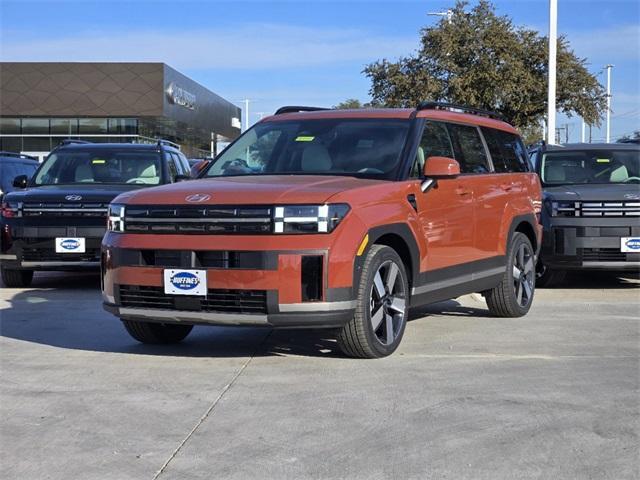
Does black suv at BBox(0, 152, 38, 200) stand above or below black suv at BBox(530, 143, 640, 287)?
above

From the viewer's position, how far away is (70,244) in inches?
367

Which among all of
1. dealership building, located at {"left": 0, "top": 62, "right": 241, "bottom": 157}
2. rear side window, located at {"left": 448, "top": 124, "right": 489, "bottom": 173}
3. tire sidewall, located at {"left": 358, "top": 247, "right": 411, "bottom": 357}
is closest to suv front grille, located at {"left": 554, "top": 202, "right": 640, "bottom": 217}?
rear side window, located at {"left": 448, "top": 124, "right": 489, "bottom": 173}

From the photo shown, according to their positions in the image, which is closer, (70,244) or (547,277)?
(70,244)

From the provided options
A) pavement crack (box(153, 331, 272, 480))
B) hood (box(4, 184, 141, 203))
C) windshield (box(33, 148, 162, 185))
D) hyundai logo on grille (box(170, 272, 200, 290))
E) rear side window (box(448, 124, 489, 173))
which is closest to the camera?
pavement crack (box(153, 331, 272, 480))

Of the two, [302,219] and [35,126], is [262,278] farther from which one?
[35,126]

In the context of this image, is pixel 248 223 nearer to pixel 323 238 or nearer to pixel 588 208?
pixel 323 238

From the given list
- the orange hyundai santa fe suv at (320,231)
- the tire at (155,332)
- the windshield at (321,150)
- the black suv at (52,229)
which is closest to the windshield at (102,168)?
the black suv at (52,229)

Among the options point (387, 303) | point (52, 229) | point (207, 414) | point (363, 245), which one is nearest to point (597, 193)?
point (387, 303)

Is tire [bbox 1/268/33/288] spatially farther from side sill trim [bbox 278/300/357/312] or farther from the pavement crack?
side sill trim [bbox 278/300/357/312]

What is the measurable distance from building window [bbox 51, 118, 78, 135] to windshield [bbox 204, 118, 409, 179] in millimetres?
35269

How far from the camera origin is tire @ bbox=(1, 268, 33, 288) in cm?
991

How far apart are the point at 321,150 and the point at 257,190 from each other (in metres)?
1.26

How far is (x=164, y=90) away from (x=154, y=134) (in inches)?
258

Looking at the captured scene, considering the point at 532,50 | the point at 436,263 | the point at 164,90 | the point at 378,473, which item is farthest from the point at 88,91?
the point at 378,473
